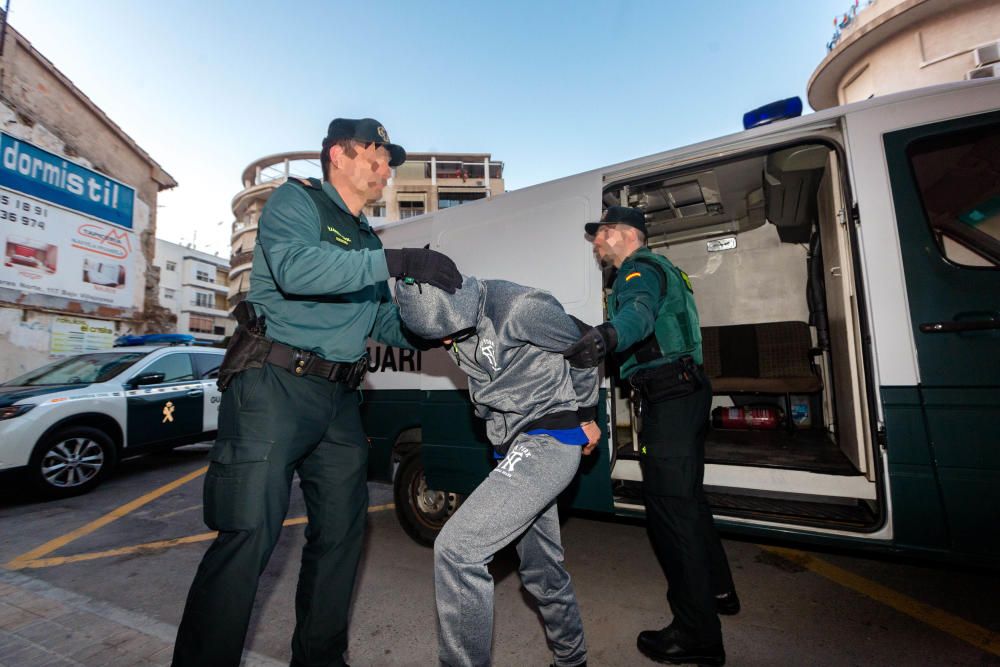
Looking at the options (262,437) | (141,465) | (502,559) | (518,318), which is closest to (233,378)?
(262,437)

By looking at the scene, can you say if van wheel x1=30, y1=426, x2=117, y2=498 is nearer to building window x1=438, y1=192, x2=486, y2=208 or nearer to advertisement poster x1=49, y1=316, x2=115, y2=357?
advertisement poster x1=49, y1=316, x2=115, y2=357

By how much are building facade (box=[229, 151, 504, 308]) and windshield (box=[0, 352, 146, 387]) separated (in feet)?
109

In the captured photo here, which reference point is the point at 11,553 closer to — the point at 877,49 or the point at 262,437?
the point at 262,437

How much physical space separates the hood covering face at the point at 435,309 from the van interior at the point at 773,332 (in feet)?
A: 5.67

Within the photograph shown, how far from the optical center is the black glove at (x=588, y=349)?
5.09 ft

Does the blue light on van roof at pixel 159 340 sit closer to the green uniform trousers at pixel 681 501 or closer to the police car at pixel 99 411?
the police car at pixel 99 411

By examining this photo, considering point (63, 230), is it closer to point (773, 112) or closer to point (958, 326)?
point (773, 112)

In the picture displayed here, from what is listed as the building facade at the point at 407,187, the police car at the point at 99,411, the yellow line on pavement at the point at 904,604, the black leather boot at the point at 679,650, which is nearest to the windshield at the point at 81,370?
the police car at the point at 99,411

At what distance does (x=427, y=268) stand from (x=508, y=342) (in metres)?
0.35

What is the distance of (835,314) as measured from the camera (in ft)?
12.3

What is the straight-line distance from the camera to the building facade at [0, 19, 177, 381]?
9852 mm

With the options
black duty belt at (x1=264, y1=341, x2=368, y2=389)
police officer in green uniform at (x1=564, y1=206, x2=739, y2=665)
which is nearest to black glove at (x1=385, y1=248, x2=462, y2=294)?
black duty belt at (x1=264, y1=341, x2=368, y2=389)

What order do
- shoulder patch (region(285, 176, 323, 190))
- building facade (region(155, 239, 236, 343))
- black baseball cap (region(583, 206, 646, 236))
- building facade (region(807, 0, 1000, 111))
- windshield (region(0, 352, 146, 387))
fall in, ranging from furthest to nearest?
building facade (region(155, 239, 236, 343)) < building facade (region(807, 0, 1000, 111)) < windshield (region(0, 352, 146, 387)) < black baseball cap (region(583, 206, 646, 236)) < shoulder patch (region(285, 176, 323, 190))

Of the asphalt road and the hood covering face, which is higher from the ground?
the hood covering face
